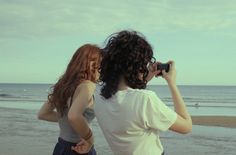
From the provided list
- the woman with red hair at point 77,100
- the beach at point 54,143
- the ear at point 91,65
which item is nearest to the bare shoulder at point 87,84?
the woman with red hair at point 77,100

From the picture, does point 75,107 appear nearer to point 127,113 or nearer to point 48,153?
point 127,113

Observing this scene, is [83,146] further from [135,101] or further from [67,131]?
[135,101]

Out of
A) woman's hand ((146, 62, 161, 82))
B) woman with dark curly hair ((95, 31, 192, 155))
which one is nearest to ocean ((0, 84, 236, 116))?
woman's hand ((146, 62, 161, 82))

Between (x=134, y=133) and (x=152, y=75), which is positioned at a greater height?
(x=152, y=75)

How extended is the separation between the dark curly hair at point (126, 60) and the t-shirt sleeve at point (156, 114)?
15 cm

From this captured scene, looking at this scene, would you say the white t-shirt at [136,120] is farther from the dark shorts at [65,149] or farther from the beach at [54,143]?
the beach at [54,143]

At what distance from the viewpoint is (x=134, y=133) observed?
2.81 metres

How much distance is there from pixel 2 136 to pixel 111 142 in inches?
469

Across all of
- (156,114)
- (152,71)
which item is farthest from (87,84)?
(156,114)

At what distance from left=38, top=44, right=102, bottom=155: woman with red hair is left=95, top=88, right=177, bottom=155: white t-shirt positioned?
454mm

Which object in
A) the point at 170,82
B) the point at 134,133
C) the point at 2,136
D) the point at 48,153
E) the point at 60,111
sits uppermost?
the point at 170,82

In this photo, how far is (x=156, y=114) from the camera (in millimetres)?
2723

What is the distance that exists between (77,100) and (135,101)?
2.30 feet

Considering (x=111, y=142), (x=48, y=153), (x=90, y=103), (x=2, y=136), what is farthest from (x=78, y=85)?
(x=2, y=136)
